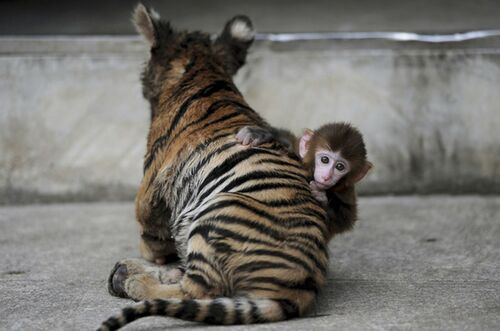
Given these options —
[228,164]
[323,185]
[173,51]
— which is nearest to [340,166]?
[323,185]

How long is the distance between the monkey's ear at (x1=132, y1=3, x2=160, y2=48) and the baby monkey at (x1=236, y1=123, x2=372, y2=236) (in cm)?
99

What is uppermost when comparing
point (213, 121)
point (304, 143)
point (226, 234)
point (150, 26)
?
point (150, 26)

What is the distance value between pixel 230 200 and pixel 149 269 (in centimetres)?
74

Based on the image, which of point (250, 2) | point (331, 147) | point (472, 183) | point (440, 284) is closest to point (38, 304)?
point (331, 147)

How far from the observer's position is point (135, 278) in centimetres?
416

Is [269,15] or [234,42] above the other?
[269,15]

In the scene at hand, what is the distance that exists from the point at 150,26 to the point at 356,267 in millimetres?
1947

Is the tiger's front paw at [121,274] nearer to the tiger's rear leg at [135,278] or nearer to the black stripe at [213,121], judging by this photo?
the tiger's rear leg at [135,278]

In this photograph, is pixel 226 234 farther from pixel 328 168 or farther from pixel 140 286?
pixel 328 168

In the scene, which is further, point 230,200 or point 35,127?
point 35,127

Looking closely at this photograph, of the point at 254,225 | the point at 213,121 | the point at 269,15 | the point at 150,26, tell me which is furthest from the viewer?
the point at 269,15

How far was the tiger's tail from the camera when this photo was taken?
3.48 m

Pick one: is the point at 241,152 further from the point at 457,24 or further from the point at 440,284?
the point at 457,24

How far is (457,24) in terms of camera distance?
726cm
